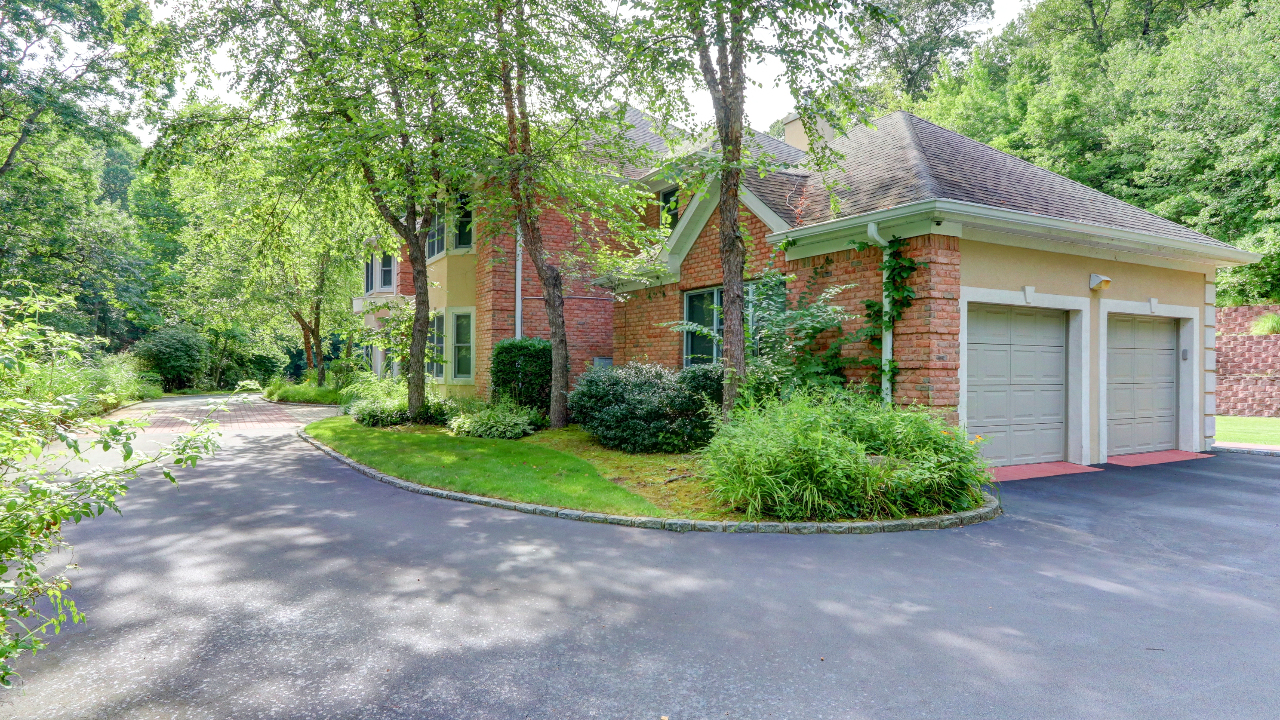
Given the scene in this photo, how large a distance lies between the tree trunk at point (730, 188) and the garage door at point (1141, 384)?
6.61m

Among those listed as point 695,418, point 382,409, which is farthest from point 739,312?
point 382,409

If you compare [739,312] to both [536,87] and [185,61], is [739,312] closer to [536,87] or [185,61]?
[536,87]

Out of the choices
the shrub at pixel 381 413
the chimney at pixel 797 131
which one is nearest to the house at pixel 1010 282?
the chimney at pixel 797 131

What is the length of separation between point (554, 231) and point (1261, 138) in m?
20.9

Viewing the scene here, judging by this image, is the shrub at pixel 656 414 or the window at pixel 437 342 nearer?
the shrub at pixel 656 414

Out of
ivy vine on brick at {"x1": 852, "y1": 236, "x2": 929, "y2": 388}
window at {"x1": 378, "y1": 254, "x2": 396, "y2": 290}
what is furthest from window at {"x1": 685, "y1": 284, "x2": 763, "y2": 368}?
window at {"x1": 378, "y1": 254, "x2": 396, "y2": 290}

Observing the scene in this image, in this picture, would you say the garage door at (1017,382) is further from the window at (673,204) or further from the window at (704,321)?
the window at (673,204)

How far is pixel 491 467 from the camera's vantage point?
9.14 metres

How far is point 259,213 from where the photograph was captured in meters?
14.6

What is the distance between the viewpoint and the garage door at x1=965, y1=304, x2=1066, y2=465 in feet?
29.7

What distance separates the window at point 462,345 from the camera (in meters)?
17.1

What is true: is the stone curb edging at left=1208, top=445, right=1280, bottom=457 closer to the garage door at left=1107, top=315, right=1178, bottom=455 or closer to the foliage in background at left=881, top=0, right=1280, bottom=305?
the garage door at left=1107, top=315, right=1178, bottom=455

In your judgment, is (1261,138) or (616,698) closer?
(616,698)

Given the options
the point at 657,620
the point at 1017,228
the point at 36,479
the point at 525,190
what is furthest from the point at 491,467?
the point at 1017,228
